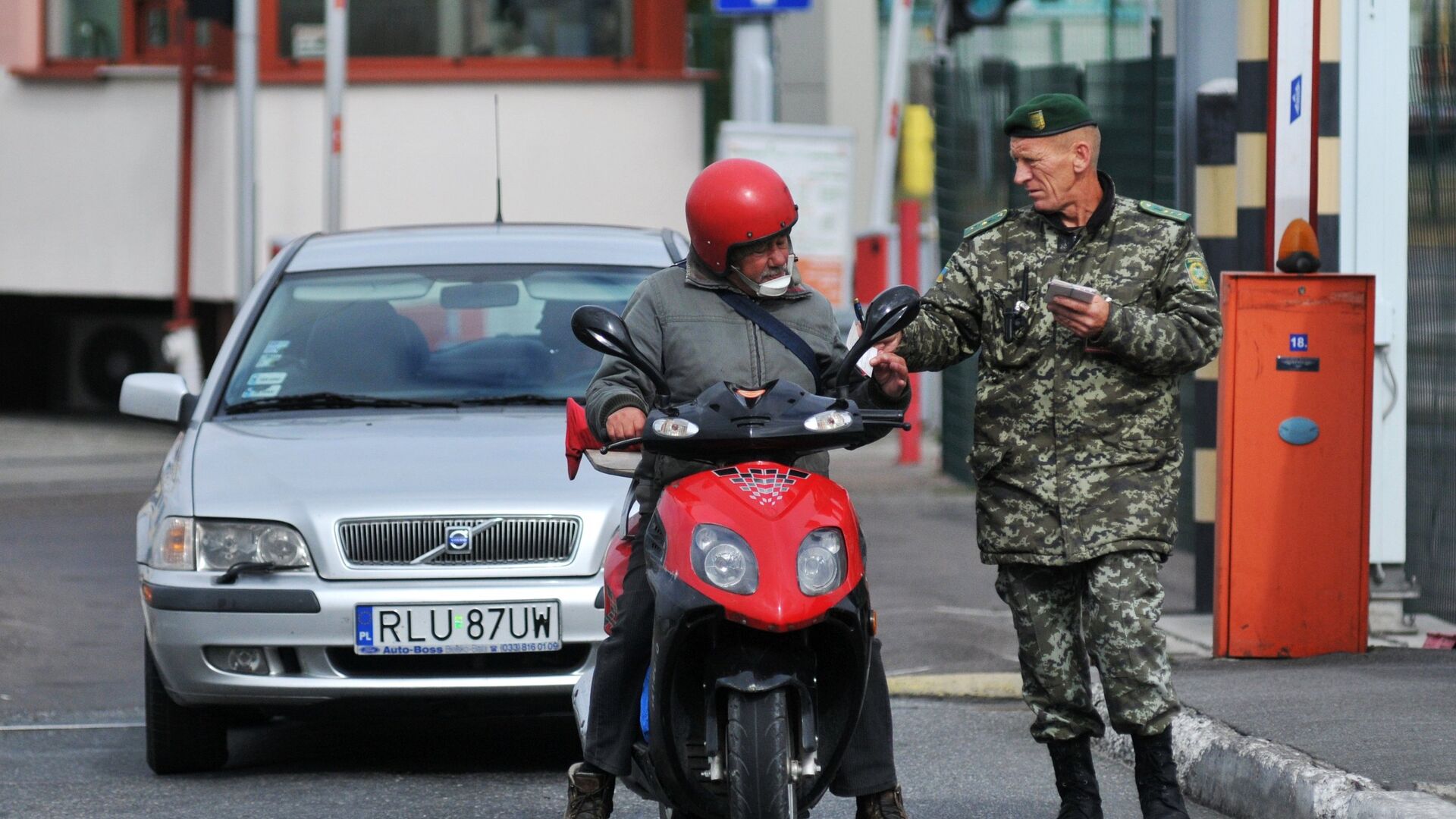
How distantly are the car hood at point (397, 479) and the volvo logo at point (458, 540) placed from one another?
0.16ft

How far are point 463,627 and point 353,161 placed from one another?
1104 centimetres

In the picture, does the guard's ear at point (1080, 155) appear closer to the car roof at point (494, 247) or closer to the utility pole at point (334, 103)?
the car roof at point (494, 247)

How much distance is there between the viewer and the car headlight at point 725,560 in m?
4.20

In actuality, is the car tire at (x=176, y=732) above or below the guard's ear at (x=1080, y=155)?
below

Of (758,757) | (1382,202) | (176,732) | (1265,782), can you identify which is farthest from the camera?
(1382,202)

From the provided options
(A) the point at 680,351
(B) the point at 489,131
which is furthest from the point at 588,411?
(B) the point at 489,131

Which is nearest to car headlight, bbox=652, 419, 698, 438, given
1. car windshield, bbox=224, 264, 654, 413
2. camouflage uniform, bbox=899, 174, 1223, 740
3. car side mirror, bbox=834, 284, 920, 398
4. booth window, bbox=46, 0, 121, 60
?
car side mirror, bbox=834, 284, 920, 398

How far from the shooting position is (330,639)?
596 cm

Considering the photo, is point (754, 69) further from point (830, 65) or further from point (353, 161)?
point (830, 65)

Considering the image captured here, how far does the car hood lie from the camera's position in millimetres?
6020

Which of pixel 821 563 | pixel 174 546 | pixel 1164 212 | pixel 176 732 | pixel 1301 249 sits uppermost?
pixel 1164 212

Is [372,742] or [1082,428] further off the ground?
[1082,428]

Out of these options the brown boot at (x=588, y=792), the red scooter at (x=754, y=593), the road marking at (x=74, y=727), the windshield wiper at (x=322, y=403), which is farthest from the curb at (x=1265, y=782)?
the road marking at (x=74, y=727)

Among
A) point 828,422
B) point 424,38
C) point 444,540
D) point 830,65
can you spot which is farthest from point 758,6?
point 828,422
